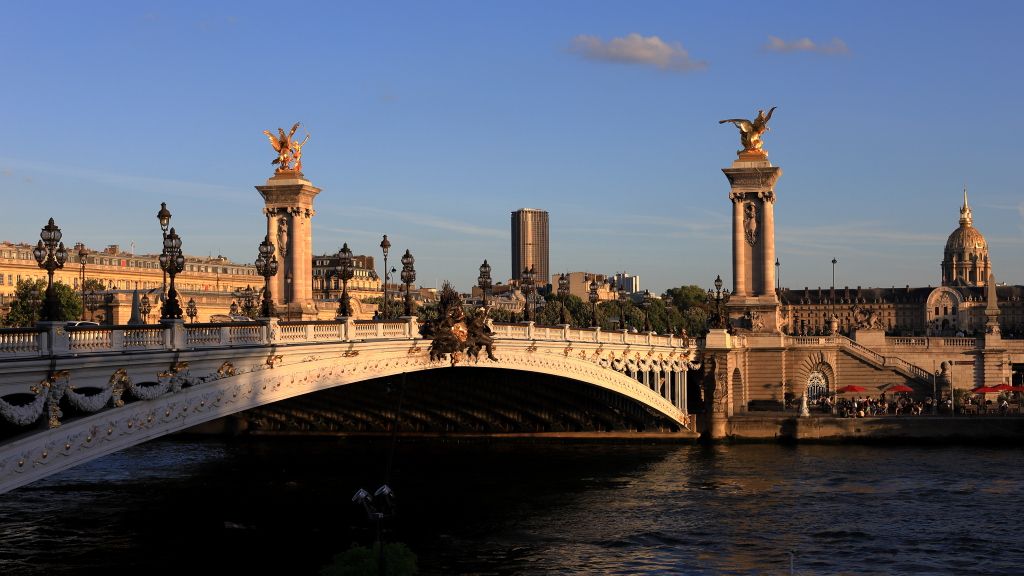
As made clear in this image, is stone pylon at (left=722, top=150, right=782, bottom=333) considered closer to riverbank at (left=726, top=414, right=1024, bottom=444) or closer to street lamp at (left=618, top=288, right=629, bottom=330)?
street lamp at (left=618, top=288, right=629, bottom=330)

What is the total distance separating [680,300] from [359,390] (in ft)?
440

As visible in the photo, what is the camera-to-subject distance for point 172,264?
2909cm

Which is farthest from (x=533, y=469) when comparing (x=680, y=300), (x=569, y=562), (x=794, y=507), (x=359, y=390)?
(x=680, y=300)

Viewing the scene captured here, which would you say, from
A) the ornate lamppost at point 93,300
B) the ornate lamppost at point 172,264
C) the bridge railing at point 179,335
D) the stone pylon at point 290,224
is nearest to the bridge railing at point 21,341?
the bridge railing at point 179,335

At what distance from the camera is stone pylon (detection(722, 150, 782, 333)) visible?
7631 centimetres

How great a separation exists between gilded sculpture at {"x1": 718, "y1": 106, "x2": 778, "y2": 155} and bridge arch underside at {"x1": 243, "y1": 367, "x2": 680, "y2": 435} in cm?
1994

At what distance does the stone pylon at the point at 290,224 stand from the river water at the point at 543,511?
43.5 feet

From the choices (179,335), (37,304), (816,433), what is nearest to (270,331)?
(179,335)

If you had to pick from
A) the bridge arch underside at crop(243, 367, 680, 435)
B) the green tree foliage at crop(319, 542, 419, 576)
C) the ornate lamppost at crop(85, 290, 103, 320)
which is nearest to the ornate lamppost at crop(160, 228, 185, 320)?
the green tree foliage at crop(319, 542, 419, 576)

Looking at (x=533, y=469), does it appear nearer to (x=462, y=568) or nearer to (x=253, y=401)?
(x=462, y=568)

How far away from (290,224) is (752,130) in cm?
2652

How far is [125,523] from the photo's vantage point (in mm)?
39812

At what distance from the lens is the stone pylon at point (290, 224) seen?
235ft

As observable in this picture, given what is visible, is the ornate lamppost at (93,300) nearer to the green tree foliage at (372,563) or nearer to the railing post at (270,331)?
the railing post at (270,331)
